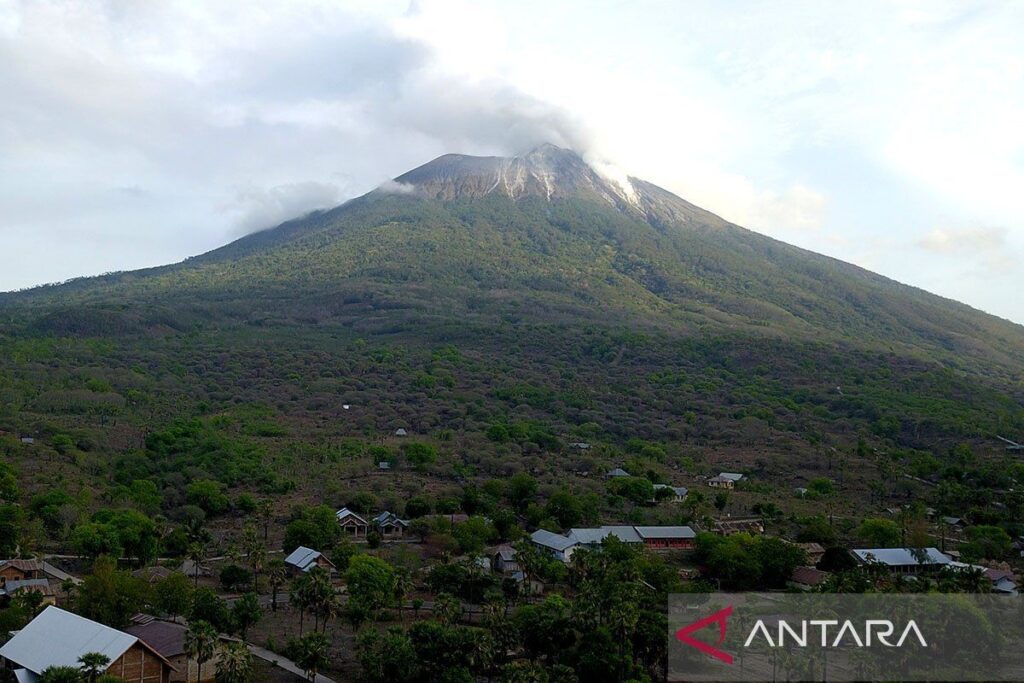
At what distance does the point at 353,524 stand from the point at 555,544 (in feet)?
35.4

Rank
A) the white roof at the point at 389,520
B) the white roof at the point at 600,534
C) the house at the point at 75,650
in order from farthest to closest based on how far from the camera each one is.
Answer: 1. the white roof at the point at 389,520
2. the white roof at the point at 600,534
3. the house at the point at 75,650

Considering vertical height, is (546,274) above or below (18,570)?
above

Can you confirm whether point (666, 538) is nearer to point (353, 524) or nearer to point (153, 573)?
point (353, 524)

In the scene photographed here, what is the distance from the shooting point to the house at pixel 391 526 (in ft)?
147

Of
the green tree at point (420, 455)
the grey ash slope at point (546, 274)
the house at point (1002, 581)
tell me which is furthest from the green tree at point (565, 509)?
the grey ash slope at point (546, 274)

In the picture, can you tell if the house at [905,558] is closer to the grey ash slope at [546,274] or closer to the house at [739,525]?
the house at [739,525]

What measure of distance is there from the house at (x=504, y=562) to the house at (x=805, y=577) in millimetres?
11006

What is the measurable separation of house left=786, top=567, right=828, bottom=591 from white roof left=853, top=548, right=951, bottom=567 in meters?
2.49

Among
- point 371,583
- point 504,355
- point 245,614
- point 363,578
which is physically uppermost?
point 504,355

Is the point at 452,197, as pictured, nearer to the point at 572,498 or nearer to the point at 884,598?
the point at 572,498

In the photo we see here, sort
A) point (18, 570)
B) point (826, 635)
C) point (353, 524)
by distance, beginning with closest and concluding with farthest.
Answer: point (826, 635), point (18, 570), point (353, 524)

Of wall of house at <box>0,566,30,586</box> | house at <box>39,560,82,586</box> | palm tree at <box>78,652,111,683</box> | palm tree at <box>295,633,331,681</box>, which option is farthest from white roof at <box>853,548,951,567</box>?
wall of house at <box>0,566,30,586</box>

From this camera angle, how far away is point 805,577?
120 ft

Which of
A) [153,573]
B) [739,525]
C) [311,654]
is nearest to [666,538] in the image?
[739,525]
